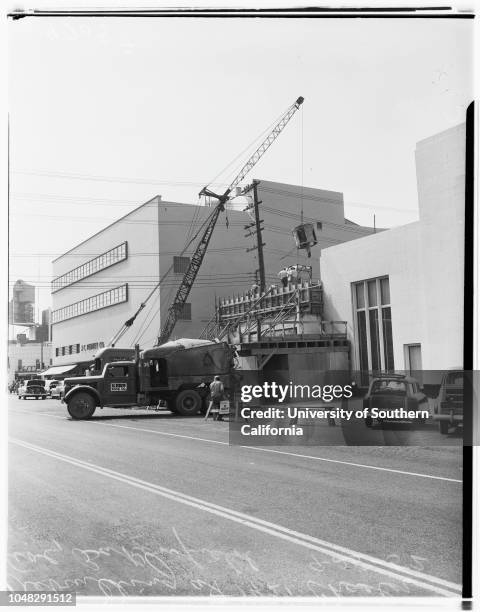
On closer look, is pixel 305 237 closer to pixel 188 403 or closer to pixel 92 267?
pixel 92 267

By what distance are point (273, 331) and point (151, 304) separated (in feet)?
4.70

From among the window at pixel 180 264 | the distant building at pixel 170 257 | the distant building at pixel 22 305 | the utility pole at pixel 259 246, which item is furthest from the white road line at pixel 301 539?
the utility pole at pixel 259 246

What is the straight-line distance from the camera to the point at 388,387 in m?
2.66

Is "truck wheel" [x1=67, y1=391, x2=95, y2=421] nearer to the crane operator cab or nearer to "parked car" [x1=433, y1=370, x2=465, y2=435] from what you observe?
the crane operator cab

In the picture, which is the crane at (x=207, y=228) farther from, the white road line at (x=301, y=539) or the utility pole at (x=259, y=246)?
the white road line at (x=301, y=539)

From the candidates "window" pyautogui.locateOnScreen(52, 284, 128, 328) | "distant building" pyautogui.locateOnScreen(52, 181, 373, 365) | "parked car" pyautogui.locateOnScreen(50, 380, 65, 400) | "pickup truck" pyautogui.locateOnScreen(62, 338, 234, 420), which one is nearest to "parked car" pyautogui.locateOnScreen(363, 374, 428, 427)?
"distant building" pyautogui.locateOnScreen(52, 181, 373, 365)

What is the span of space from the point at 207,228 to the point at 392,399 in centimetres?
184

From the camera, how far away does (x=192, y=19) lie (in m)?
2.60

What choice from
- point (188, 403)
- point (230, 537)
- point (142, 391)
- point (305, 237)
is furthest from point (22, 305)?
point (142, 391)

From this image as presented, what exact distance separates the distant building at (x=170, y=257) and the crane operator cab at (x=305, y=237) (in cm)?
6

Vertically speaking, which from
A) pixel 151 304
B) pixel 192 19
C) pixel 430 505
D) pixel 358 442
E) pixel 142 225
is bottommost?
pixel 430 505
